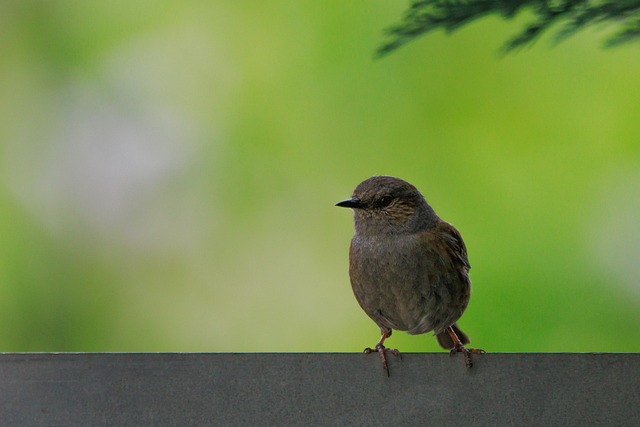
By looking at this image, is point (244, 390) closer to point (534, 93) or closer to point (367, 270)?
point (367, 270)

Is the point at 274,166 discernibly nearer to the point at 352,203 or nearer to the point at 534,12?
the point at 352,203

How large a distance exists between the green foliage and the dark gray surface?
931 mm

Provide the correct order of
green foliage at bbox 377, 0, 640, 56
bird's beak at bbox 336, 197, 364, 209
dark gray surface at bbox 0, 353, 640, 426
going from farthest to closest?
bird's beak at bbox 336, 197, 364, 209 < green foliage at bbox 377, 0, 640, 56 < dark gray surface at bbox 0, 353, 640, 426

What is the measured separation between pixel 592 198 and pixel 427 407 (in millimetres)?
3397

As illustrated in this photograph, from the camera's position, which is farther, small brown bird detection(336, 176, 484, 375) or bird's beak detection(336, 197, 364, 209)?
bird's beak detection(336, 197, 364, 209)

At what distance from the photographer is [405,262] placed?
3580 millimetres

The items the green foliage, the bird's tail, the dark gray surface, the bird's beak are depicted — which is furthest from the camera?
the bird's tail

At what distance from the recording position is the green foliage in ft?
8.86

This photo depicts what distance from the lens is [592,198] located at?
5.66 meters

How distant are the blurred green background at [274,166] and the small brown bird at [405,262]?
5.77 ft

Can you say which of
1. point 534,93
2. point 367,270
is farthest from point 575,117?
point 367,270

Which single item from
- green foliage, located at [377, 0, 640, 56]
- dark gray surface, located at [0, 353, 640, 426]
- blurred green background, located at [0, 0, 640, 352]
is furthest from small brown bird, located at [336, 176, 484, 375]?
blurred green background, located at [0, 0, 640, 352]

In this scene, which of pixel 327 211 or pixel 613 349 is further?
pixel 327 211

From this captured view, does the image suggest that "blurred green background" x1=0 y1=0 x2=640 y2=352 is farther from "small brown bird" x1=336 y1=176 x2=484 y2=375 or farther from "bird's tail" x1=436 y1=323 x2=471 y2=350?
"small brown bird" x1=336 y1=176 x2=484 y2=375
